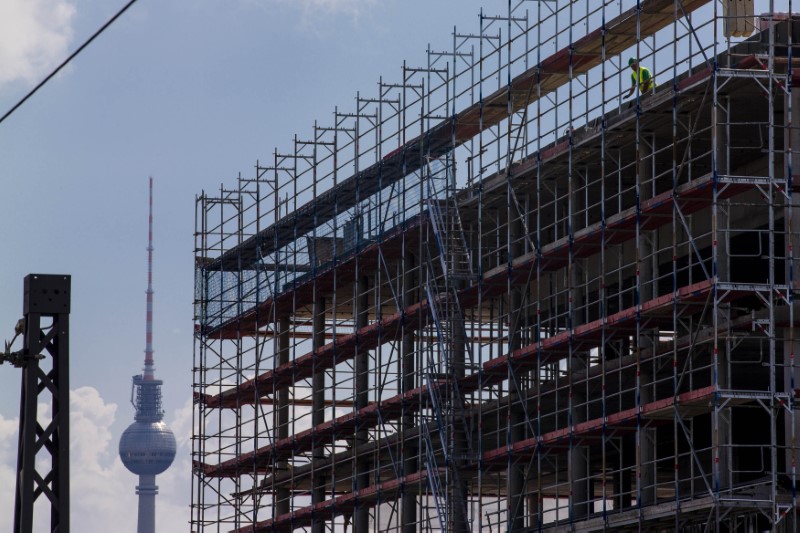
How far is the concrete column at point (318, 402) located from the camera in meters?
56.1

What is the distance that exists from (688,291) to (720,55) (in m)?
5.13

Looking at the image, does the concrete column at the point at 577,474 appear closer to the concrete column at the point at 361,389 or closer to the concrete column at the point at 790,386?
the concrete column at the point at 790,386

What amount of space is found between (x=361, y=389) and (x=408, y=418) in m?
3.40

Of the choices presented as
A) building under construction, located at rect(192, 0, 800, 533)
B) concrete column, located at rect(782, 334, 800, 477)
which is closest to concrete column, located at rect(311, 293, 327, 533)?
building under construction, located at rect(192, 0, 800, 533)

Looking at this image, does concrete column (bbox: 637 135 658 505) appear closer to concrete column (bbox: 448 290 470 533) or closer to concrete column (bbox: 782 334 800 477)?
concrete column (bbox: 782 334 800 477)

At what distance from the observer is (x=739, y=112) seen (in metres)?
37.3

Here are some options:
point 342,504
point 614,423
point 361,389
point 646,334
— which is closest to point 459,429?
point 342,504

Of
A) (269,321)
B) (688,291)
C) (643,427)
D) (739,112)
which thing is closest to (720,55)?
(739,112)

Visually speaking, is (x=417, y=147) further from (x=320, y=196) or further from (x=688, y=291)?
(x=688, y=291)

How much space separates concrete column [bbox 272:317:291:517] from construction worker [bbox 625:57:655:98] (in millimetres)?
22608

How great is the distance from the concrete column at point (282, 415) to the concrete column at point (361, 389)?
16.5ft

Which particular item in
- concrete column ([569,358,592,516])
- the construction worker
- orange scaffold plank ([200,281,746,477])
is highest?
the construction worker

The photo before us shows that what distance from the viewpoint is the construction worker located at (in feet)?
126

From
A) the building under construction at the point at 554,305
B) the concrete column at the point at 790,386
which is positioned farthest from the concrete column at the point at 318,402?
the concrete column at the point at 790,386
